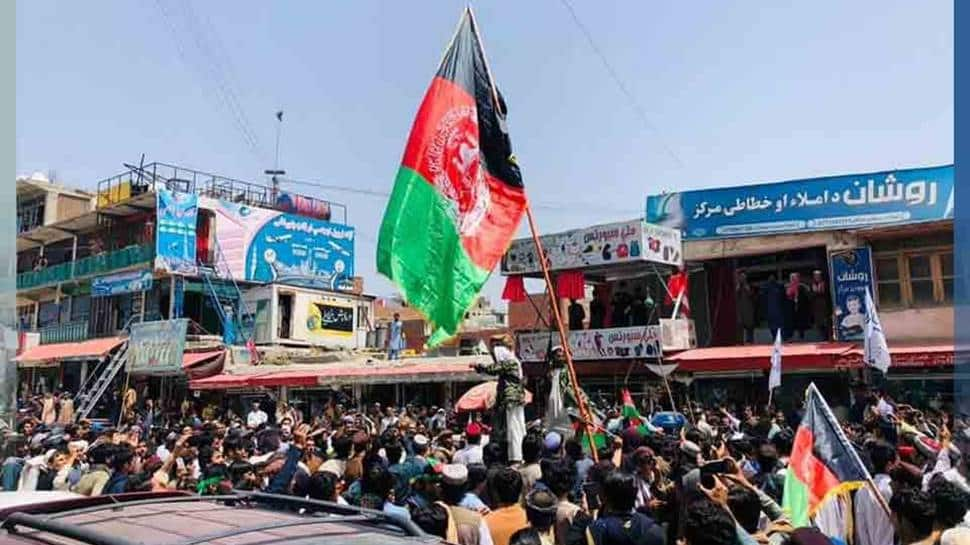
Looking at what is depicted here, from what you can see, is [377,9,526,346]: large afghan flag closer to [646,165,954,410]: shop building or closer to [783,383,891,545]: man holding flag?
[783,383,891,545]: man holding flag

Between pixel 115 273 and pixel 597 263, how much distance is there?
21.0 m

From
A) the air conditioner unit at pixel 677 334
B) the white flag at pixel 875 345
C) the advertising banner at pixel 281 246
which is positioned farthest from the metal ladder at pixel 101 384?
the white flag at pixel 875 345

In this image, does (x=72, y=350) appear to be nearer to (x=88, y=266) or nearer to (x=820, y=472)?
(x=88, y=266)

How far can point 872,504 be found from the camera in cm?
445

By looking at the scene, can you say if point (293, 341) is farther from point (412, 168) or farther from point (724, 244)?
point (412, 168)

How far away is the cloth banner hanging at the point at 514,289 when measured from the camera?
2148 centimetres

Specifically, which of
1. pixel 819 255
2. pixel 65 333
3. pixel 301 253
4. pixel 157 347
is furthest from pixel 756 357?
pixel 65 333

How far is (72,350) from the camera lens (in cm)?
3222

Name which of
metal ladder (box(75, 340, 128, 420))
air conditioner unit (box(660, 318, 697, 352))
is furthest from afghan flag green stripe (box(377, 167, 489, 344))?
metal ladder (box(75, 340, 128, 420))

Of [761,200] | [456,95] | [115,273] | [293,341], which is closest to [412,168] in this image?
[456,95]

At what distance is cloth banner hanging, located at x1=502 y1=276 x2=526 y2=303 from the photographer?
2148 centimetres

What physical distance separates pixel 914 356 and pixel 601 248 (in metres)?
7.21

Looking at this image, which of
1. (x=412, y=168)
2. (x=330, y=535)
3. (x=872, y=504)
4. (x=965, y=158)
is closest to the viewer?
(x=330, y=535)

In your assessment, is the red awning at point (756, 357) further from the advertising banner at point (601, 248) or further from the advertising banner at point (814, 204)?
the advertising banner at point (814, 204)
